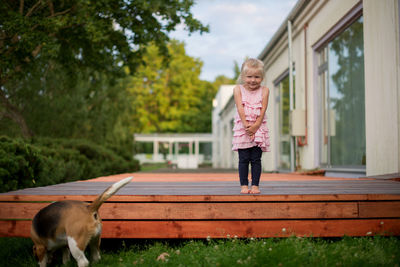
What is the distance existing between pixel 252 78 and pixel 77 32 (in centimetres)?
702

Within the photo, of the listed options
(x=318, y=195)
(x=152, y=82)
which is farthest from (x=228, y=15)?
(x=318, y=195)

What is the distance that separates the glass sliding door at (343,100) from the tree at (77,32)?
342 centimetres

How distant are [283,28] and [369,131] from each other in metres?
5.23

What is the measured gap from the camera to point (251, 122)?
3484 mm

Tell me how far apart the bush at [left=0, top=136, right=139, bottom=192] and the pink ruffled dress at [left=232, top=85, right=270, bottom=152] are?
313 centimetres

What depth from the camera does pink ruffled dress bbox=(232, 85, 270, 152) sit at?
3430mm

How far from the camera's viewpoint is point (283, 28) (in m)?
9.69

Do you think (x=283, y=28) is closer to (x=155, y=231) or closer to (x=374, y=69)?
(x=374, y=69)

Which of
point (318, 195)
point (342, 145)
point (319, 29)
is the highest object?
point (319, 29)

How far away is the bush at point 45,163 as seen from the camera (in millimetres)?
4874

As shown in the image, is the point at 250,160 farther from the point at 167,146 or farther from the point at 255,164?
the point at 167,146

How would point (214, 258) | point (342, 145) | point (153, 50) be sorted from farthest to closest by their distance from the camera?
point (153, 50)
point (342, 145)
point (214, 258)

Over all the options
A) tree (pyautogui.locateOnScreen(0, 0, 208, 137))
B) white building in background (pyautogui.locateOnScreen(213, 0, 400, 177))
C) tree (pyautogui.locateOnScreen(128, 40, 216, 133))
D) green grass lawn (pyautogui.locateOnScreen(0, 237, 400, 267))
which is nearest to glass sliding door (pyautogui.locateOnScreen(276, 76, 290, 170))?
white building in background (pyautogui.locateOnScreen(213, 0, 400, 177))

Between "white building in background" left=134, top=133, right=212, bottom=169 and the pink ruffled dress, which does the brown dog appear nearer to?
the pink ruffled dress
